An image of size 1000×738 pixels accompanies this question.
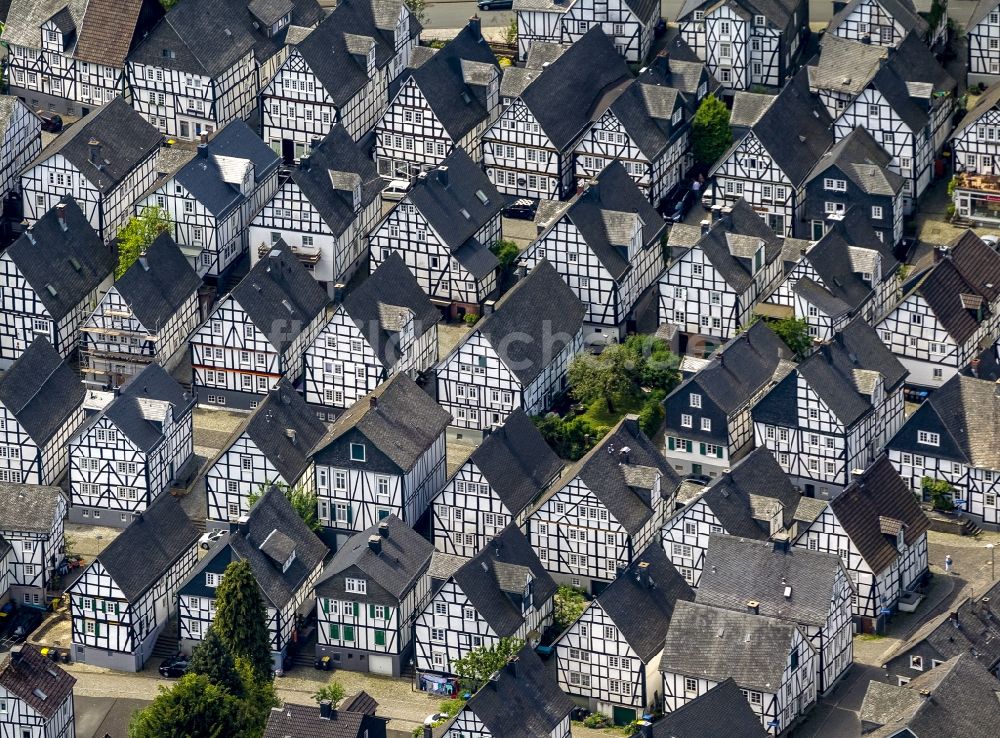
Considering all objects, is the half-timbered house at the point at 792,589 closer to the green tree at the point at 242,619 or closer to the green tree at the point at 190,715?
the green tree at the point at 242,619

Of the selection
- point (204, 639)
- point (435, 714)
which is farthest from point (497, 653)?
point (204, 639)

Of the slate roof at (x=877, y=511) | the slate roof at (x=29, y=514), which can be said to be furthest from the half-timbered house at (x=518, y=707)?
the slate roof at (x=29, y=514)

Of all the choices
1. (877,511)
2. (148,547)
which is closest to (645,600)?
(877,511)

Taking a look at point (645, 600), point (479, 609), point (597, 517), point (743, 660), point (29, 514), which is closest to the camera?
point (743, 660)

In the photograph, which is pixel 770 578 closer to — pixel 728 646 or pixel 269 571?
pixel 728 646

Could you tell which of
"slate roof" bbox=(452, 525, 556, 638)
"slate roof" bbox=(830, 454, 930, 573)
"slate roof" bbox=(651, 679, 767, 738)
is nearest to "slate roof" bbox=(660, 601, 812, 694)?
"slate roof" bbox=(651, 679, 767, 738)

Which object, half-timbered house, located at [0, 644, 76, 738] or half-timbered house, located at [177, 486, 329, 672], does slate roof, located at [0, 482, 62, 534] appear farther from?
half-timbered house, located at [0, 644, 76, 738]

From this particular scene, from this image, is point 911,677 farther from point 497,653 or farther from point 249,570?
point 249,570
